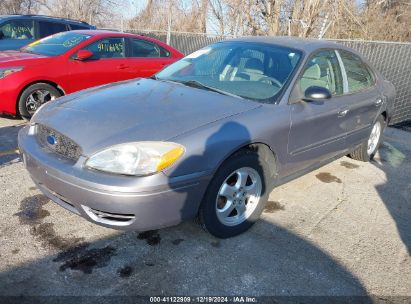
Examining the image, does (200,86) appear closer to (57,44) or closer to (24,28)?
(57,44)

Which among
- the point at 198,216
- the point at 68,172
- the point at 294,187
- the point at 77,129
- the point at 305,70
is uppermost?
the point at 305,70

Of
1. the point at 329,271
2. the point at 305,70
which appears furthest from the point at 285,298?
the point at 305,70

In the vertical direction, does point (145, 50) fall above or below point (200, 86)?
below

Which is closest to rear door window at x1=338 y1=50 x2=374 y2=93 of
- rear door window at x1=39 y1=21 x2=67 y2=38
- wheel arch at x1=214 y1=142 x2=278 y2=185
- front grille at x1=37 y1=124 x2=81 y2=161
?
wheel arch at x1=214 y1=142 x2=278 y2=185

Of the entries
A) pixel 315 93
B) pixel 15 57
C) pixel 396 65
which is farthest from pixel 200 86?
pixel 396 65

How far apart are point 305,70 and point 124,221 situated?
2.20 m

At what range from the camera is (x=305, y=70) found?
3.55m

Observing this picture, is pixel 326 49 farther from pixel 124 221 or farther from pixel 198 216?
pixel 124 221

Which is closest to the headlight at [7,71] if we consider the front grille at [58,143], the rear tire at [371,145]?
the front grille at [58,143]

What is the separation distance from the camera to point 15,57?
5762 mm

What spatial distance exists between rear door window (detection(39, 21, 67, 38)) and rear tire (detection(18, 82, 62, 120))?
11.6 ft

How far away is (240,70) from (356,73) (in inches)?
61.9

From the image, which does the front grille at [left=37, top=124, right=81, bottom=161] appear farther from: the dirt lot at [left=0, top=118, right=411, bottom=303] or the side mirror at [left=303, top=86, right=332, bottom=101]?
the side mirror at [left=303, top=86, right=332, bottom=101]

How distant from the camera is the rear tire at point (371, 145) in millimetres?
5023
